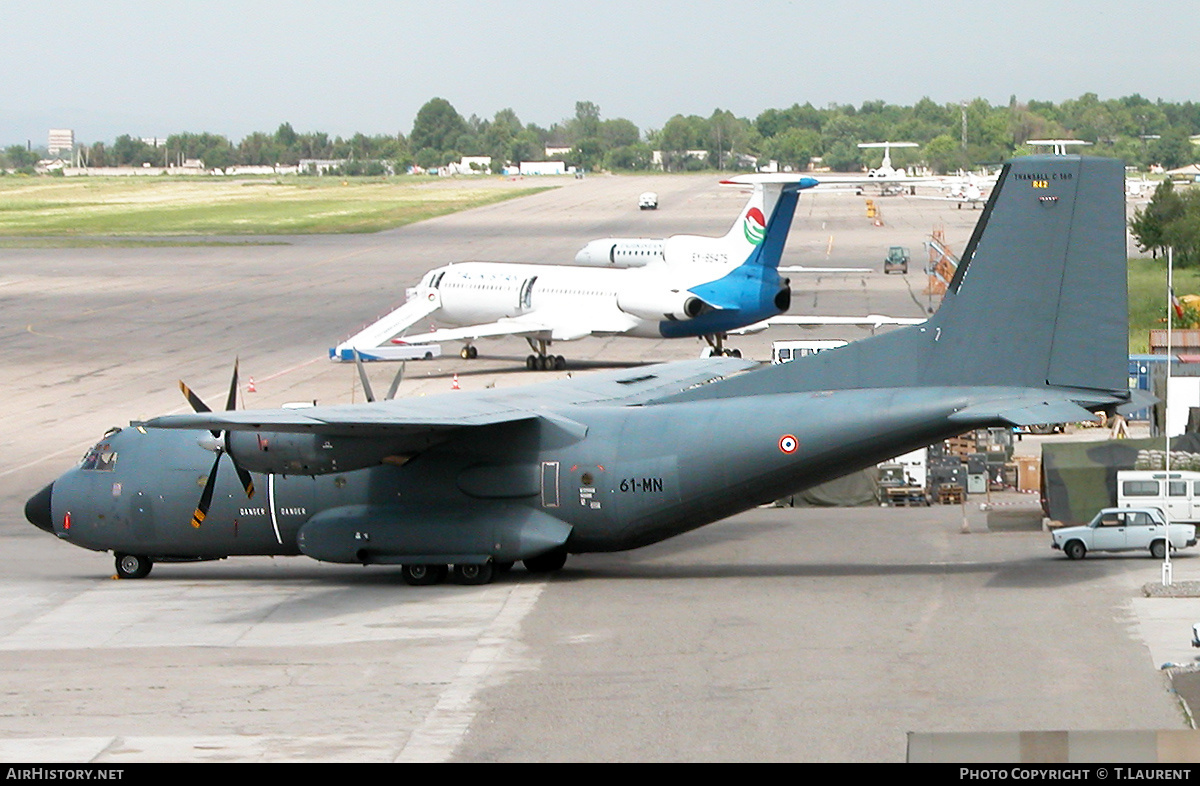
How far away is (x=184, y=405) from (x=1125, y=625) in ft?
104

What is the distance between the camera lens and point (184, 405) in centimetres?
4494

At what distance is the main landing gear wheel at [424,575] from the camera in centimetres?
2439

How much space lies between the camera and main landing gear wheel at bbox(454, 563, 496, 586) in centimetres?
2409

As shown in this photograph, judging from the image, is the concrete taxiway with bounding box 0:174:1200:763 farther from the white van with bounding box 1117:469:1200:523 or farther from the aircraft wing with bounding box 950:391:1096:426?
the aircraft wing with bounding box 950:391:1096:426

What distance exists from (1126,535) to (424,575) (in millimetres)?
11271

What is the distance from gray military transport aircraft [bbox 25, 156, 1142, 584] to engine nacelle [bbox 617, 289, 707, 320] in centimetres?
2818

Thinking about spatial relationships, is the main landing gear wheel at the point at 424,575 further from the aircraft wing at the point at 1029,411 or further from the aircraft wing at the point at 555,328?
the aircraft wing at the point at 555,328

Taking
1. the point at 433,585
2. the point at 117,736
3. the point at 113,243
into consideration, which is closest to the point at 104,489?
the point at 433,585

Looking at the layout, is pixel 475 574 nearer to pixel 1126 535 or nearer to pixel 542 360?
pixel 1126 535

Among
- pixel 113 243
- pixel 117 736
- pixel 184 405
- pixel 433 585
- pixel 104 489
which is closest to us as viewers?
pixel 117 736

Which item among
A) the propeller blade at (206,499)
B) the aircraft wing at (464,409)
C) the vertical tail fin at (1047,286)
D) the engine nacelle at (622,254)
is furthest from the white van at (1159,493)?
the engine nacelle at (622,254)

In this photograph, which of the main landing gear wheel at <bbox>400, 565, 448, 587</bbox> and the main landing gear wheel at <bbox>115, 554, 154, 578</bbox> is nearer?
the main landing gear wheel at <bbox>400, 565, 448, 587</bbox>

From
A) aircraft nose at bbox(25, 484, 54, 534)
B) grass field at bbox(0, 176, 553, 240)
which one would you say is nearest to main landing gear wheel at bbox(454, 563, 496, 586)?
aircraft nose at bbox(25, 484, 54, 534)
